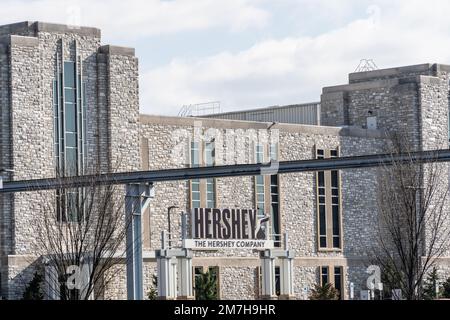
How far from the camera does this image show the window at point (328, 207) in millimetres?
75250

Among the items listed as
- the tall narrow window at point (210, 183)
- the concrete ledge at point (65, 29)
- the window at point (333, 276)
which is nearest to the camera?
the concrete ledge at point (65, 29)

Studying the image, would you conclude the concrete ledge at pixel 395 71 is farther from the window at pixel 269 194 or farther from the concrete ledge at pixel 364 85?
the window at pixel 269 194

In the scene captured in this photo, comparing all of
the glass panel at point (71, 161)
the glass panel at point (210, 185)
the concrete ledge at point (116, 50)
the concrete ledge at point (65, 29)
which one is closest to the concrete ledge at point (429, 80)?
the glass panel at point (210, 185)

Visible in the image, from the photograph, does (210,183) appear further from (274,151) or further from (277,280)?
(277,280)

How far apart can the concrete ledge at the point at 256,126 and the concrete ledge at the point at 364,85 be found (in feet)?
9.92

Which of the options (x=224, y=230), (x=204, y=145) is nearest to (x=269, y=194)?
(x=204, y=145)

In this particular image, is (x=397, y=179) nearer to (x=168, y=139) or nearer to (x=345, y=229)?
(x=168, y=139)

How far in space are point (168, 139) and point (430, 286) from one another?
17.7 meters

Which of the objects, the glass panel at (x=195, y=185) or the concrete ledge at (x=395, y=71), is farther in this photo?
the concrete ledge at (x=395, y=71)

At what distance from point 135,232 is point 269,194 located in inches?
1075

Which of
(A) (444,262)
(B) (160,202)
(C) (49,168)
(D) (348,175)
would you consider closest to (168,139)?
(B) (160,202)

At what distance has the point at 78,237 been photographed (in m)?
51.9

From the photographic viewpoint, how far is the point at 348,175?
76750 mm

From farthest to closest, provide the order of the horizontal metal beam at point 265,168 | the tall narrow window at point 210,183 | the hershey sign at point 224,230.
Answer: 1. the tall narrow window at point 210,183
2. the hershey sign at point 224,230
3. the horizontal metal beam at point 265,168
